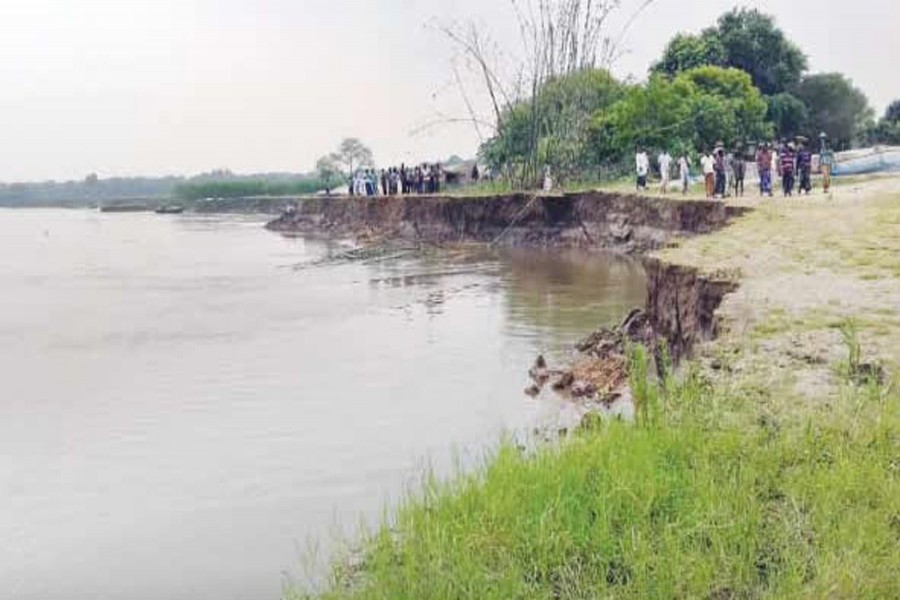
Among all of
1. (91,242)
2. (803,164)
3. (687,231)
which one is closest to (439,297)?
(687,231)

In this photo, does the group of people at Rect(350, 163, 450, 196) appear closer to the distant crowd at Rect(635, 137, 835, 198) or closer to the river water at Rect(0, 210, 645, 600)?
the distant crowd at Rect(635, 137, 835, 198)

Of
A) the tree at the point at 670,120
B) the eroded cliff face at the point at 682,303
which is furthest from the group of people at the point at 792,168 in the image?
the eroded cliff face at the point at 682,303

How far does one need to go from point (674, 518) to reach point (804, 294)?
5413mm

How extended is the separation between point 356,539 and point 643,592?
2.61 meters

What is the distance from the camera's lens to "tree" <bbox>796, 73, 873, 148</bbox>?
161 feet

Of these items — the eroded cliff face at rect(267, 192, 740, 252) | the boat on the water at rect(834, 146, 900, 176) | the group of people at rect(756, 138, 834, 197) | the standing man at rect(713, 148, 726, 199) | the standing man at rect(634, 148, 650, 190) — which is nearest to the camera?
the group of people at rect(756, 138, 834, 197)

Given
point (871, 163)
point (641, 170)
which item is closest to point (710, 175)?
point (641, 170)

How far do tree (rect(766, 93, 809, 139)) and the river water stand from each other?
23.7 metres

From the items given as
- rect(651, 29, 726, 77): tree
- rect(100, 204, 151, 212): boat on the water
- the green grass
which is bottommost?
the green grass

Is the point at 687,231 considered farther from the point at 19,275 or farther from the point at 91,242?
the point at 91,242

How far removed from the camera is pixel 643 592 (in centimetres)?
393

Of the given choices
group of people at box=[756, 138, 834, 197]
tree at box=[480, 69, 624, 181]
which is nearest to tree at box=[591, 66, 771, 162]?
tree at box=[480, 69, 624, 181]

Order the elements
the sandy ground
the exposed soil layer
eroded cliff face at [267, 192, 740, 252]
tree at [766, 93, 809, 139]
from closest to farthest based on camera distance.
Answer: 1. the sandy ground
2. the exposed soil layer
3. eroded cliff face at [267, 192, 740, 252]
4. tree at [766, 93, 809, 139]

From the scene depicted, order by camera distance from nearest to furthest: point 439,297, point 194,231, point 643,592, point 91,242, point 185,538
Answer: point 643,592, point 185,538, point 439,297, point 91,242, point 194,231
